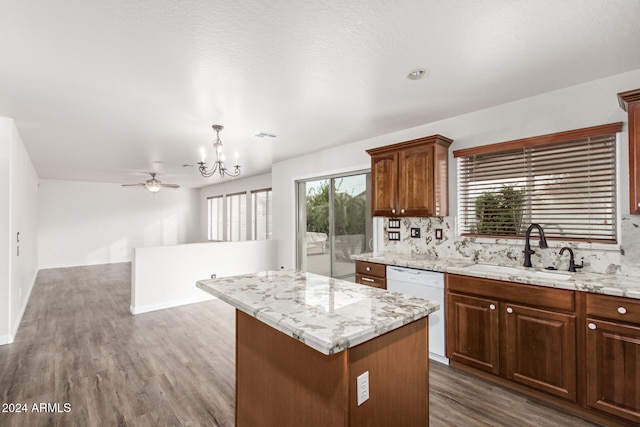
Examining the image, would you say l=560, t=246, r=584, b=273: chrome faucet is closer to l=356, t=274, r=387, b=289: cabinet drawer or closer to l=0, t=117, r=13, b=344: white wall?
l=356, t=274, r=387, b=289: cabinet drawer

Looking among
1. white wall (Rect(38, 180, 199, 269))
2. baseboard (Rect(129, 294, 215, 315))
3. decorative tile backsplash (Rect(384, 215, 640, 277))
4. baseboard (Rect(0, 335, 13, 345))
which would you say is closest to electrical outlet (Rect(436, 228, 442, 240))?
decorative tile backsplash (Rect(384, 215, 640, 277))

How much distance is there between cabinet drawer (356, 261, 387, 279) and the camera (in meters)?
3.36

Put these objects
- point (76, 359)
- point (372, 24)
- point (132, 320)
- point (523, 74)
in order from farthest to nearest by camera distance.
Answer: point (132, 320), point (76, 359), point (523, 74), point (372, 24)

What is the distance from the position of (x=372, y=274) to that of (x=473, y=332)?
1.13 m

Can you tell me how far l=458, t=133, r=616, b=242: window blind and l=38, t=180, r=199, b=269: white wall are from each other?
31.6 ft

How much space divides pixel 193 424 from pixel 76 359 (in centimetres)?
182

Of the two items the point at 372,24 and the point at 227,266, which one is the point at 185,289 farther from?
the point at 372,24

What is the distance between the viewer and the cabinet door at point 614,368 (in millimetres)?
1932

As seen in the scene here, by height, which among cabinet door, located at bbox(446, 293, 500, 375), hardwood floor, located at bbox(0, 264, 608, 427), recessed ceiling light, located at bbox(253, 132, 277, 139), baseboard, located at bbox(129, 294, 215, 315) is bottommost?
hardwood floor, located at bbox(0, 264, 608, 427)

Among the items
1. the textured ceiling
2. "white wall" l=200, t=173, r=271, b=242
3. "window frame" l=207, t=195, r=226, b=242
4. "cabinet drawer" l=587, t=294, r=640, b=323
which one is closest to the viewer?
the textured ceiling

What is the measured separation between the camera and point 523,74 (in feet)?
7.95

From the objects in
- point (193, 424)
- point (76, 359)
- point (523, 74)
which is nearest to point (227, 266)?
point (76, 359)

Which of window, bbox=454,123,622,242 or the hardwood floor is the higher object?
window, bbox=454,123,622,242

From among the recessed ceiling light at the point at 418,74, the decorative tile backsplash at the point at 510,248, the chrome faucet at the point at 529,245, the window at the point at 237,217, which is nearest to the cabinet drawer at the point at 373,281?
the decorative tile backsplash at the point at 510,248
